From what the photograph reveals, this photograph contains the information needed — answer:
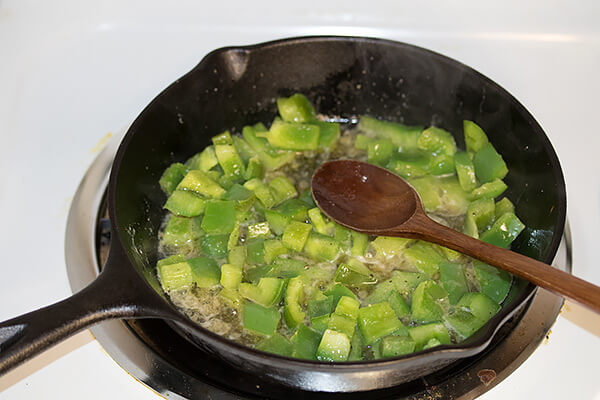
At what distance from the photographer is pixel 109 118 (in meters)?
1.65

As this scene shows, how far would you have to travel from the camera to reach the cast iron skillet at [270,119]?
93 cm

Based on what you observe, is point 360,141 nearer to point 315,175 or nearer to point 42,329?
point 315,175

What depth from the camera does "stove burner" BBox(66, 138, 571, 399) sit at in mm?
1107

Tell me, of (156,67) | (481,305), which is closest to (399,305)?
(481,305)

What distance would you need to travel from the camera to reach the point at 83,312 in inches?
36.7

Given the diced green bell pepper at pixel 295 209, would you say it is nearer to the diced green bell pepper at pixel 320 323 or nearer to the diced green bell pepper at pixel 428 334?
the diced green bell pepper at pixel 320 323

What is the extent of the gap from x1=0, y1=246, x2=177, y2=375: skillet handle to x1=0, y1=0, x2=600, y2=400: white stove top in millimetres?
357

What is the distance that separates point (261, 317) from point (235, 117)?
2.10 feet

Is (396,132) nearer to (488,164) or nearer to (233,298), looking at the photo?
(488,164)

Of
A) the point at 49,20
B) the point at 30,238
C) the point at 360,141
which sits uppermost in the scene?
the point at 49,20

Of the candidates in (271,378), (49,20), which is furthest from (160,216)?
(49,20)

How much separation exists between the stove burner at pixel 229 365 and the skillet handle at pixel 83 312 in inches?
7.9

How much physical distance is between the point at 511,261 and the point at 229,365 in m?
0.57

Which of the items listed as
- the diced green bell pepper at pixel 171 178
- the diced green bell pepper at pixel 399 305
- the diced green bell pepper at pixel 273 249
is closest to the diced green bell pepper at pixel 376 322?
the diced green bell pepper at pixel 399 305
